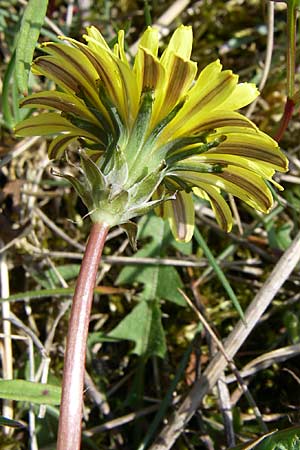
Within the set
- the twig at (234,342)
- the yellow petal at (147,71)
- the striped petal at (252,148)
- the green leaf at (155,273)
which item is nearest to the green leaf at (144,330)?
the green leaf at (155,273)

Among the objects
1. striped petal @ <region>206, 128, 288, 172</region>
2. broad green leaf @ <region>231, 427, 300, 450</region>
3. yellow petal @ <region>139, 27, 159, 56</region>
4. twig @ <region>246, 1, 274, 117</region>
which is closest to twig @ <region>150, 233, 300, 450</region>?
broad green leaf @ <region>231, 427, 300, 450</region>

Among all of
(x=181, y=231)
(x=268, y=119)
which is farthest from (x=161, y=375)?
(x=268, y=119)

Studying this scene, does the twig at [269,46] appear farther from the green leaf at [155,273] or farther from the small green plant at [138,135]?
the small green plant at [138,135]

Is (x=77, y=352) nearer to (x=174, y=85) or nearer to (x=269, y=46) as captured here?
(x=174, y=85)

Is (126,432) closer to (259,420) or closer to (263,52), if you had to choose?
(259,420)

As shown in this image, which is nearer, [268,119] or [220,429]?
[220,429]

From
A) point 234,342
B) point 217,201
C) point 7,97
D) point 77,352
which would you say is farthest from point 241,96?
point 7,97
